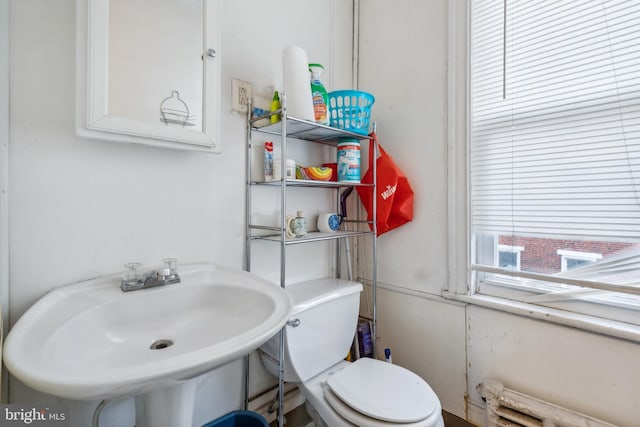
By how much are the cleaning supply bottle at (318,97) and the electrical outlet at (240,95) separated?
275mm

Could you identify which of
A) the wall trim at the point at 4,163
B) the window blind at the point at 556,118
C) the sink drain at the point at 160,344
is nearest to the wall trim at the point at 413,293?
the window blind at the point at 556,118

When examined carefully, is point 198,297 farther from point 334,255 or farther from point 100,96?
point 334,255

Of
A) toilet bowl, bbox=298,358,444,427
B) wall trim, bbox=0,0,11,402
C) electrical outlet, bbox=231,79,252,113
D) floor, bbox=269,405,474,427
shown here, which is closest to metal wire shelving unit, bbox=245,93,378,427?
electrical outlet, bbox=231,79,252,113

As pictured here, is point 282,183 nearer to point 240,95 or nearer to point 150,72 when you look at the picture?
point 240,95

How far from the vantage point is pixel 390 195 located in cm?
142

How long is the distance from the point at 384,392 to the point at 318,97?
1167 millimetres

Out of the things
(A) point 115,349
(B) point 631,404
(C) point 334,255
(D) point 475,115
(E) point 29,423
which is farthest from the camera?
(C) point 334,255

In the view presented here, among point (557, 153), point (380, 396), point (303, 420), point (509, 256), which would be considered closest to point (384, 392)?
point (380, 396)

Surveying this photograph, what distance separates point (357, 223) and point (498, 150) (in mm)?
772

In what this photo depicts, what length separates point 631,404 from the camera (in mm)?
929

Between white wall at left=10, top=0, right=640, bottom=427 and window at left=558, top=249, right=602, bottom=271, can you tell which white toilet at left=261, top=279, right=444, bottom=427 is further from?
window at left=558, top=249, right=602, bottom=271

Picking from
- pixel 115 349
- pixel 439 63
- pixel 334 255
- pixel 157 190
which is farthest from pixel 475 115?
pixel 115 349

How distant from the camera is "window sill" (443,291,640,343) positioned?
0.94 metres

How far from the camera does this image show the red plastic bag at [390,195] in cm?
143
